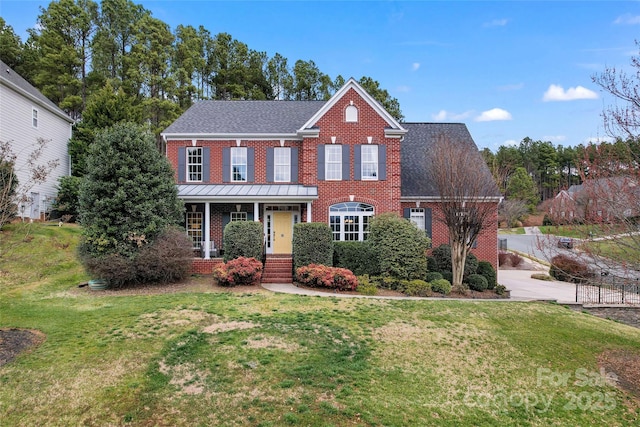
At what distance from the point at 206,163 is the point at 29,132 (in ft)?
41.4

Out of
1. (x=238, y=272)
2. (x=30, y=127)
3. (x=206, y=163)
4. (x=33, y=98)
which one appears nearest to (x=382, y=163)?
(x=238, y=272)

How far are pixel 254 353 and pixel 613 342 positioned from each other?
9.51 metres

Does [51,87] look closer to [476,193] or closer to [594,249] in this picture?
[476,193]

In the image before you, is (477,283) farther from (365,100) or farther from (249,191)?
(249,191)

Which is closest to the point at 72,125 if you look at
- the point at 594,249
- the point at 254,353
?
the point at 254,353

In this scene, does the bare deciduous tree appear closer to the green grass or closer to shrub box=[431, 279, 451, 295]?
shrub box=[431, 279, 451, 295]

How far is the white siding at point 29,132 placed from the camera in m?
19.3

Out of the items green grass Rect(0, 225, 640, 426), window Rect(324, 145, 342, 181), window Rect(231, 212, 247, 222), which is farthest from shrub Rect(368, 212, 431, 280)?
window Rect(231, 212, 247, 222)

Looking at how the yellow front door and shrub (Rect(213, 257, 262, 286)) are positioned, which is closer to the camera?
shrub (Rect(213, 257, 262, 286))

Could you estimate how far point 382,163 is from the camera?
56.1ft

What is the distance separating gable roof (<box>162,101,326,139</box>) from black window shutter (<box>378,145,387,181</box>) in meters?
4.61

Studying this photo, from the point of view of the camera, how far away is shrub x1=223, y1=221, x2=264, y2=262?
46.7 feet

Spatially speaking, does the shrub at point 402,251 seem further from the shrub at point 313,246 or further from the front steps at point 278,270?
the front steps at point 278,270

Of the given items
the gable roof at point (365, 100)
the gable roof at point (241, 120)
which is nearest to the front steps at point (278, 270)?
the gable roof at point (365, 100)
